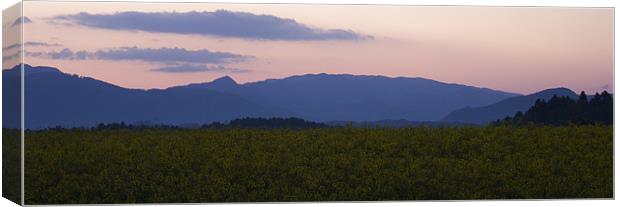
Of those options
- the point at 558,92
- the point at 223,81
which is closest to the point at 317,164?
the point at 223,81

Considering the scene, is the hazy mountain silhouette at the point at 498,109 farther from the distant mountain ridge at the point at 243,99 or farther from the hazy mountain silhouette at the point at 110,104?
the hazy mountain silhouette at the point at 110,104

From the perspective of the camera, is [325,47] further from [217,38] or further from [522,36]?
[522,36]

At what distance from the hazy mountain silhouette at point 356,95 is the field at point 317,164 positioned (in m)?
0.19

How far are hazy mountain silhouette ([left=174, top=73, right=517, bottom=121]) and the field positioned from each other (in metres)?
0.19

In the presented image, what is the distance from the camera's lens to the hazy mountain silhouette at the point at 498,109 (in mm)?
15102

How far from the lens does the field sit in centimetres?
1428

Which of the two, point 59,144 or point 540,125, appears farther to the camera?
point 540,125

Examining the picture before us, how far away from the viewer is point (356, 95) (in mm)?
14781

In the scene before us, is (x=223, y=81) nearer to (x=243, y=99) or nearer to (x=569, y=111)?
(x=243, y=99)

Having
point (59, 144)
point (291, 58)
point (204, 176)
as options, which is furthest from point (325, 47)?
point (59, 144)

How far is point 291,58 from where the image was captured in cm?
1484

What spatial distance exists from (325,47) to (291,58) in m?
0.39

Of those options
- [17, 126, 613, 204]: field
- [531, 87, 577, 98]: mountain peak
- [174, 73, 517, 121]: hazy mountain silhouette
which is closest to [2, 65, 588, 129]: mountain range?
[174, 73, 517, 121]: hazy mountain silhouette

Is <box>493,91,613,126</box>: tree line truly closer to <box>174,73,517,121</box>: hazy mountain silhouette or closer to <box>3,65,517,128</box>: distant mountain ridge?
<box>3,65,517,128</box>: distant mountain ridge
